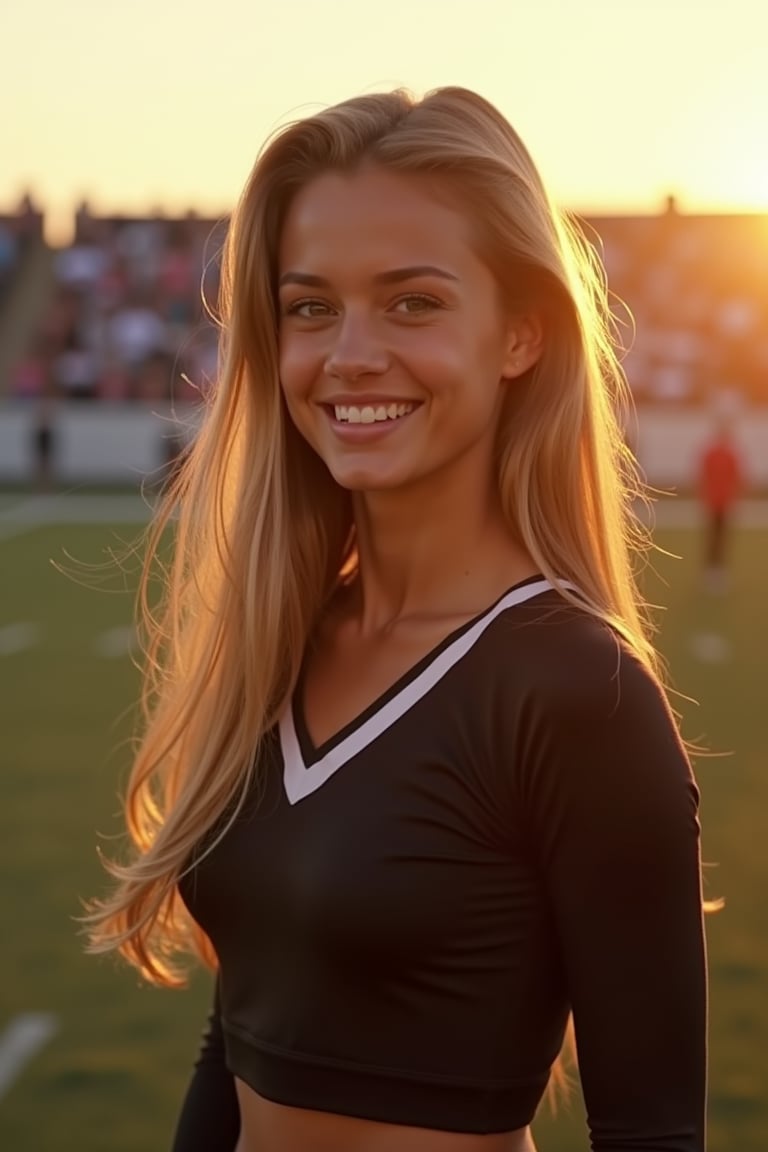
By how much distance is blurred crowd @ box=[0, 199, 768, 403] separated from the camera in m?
28.6

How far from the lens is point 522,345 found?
6.28 ft

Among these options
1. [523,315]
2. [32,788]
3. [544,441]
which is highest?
[523,315]

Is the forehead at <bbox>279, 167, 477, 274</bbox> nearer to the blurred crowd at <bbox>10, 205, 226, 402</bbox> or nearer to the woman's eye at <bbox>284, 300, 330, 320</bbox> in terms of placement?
the woman's eye at <bbox>284, 300, 330, 320</bbox>

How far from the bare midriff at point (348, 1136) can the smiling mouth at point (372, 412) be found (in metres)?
0.70

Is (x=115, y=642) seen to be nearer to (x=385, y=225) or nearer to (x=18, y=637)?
(x=18, y=637)

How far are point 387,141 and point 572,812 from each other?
2.39 feet

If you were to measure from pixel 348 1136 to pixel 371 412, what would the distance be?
72cm

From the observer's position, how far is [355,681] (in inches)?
75.9

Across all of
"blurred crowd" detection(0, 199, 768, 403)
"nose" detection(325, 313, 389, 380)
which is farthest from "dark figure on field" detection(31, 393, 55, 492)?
"nose" detection(325, 313, 389, 380)

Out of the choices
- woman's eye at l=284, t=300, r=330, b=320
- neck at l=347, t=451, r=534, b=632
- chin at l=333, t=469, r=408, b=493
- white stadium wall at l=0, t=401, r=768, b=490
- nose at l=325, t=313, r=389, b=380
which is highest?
woman's eye at l=284, t=300, r=330, b=320

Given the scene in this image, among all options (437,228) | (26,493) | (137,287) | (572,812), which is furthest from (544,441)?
(137,287)

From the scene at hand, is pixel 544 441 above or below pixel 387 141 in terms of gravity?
below

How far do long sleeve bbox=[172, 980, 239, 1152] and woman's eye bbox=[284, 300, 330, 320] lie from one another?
2.58 ft

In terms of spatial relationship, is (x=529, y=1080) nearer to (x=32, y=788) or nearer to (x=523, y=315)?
(x=523, y=315)
